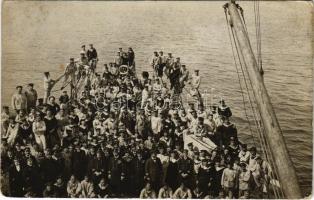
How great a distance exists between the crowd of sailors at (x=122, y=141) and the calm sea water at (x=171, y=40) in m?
0.13

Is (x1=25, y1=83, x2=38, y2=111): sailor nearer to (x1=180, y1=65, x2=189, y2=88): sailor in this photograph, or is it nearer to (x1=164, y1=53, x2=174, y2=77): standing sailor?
(x1=164, y1=53, x2=174, y2=77): standing sailor

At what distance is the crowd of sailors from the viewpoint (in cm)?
501

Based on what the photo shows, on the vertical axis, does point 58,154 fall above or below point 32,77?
below

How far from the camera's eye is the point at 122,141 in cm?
507

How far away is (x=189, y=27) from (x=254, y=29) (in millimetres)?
770

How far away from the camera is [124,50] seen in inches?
201

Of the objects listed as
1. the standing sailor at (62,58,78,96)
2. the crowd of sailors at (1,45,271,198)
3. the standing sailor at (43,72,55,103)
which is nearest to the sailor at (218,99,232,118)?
the crowd of sailors at (1,45,271,198)

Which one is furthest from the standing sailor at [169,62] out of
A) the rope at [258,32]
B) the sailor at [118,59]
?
the rope at [258,32]

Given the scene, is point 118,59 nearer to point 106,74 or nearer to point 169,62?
point 106,74

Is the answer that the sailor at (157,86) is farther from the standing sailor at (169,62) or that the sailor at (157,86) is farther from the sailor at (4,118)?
the sailor at (4,118)

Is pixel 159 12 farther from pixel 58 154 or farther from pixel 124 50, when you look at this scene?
pixel 58 154

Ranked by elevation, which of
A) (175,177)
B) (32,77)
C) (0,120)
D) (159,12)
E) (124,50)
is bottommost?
(175,177)

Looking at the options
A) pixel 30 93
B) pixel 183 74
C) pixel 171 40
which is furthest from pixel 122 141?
pixel 171 40

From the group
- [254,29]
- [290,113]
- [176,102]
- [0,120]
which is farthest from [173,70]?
[0,120]
